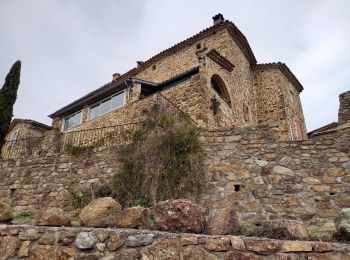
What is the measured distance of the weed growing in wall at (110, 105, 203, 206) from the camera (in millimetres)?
7816

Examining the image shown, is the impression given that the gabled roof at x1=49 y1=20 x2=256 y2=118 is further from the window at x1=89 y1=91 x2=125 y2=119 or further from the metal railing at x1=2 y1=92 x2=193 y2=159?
the metal railing at x1=2 y1=92 x2=193 y2=159

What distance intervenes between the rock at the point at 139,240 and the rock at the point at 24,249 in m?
1.10

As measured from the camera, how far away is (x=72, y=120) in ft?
59.4

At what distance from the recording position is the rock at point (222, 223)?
11.1 ft

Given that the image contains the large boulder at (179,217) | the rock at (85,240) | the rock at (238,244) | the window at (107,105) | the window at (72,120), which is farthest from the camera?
the window at (72,120)

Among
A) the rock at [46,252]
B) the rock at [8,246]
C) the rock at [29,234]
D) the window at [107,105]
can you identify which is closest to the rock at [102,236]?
the rock at [46,252]

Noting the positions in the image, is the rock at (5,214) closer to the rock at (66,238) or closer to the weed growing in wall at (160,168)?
the rock at (66,238)

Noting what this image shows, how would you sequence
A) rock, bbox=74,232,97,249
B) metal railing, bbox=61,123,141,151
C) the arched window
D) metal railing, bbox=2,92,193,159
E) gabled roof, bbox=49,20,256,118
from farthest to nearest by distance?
gabled roof, bbox=49,20,256,118
the arched window
metal railing, bbox=2,92,193,159
metal railing, bbox=61,123,141,151
rock, bbox=74,232,97,249

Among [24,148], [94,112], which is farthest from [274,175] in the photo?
[94,112]

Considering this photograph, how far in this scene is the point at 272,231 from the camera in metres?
3.29

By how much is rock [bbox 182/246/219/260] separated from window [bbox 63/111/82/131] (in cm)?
1522

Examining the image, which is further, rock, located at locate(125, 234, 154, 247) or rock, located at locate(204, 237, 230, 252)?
rock, located at locate(125, 234, 154, 247)

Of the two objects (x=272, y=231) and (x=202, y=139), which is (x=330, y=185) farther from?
(x=272, y=231)

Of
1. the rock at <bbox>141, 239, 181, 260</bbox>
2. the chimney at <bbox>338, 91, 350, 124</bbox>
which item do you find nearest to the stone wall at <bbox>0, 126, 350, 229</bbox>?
the chimney at <bbox>338, 91, 350, 124</bbox>
